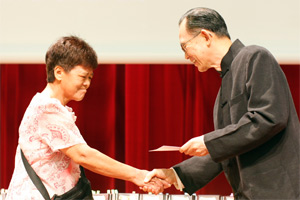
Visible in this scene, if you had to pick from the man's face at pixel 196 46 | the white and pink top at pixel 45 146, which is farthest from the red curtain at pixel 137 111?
the white and pink top at pixel 45 146

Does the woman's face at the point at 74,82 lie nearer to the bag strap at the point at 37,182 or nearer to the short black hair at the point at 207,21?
the bag strap at the point at 37,182

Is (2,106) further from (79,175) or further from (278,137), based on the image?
(278,137)

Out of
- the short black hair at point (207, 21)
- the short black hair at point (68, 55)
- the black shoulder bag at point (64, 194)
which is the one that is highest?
the short black hair at point (207, 21)

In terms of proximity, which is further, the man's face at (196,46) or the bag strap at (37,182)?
the man's face at (196,46)

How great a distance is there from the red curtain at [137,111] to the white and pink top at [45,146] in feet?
3.67

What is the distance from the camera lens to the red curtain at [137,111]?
2967 millimetres

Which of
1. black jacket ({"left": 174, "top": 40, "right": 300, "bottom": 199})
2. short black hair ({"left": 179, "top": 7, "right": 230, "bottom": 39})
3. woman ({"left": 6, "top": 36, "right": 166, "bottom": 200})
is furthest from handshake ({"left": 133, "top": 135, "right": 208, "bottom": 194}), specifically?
short black hair ({"left": 179, "top": 7, "right": 230, "bottom": 39})

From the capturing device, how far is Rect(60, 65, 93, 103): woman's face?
1.97 m

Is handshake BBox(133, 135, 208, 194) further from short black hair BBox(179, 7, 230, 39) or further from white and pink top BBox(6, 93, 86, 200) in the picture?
short black hair BBox(179, 7, 230, 39)

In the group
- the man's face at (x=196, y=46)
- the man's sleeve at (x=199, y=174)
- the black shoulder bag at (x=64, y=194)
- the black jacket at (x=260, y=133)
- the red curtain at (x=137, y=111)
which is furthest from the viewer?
Answer: the red curtain at (x=137, y=111)

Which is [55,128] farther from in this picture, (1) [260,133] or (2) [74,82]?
(1) [260,133]

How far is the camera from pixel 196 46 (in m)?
1.96

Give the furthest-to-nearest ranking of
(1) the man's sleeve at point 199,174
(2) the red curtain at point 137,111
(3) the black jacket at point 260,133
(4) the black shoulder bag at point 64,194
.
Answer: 1. (2) the red curtain at point 137,111
2. (1) the man's sleeve at point 199,174
3. (4) the black shoulder bag at point 64,194
4. (3) the black jacket at point 260,133

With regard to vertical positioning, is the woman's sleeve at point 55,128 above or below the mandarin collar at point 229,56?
below
